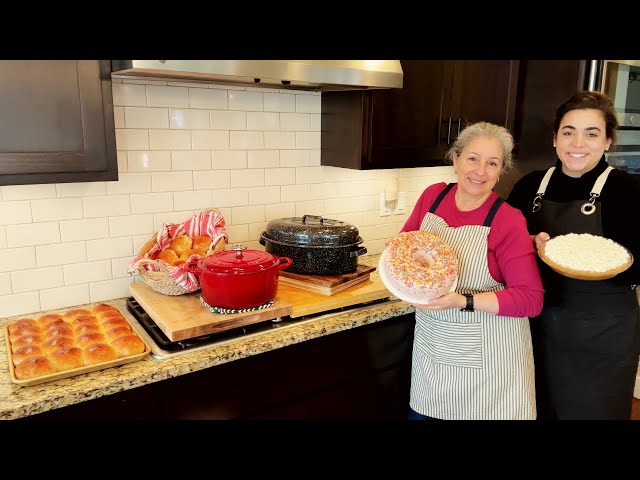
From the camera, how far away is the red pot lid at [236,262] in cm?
162

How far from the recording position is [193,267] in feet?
5.81

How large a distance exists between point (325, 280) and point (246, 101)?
82 cm

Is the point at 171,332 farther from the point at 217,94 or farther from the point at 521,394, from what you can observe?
the point at 521,394

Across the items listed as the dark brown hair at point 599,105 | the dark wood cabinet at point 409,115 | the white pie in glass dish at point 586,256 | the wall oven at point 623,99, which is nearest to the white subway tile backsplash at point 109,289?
the dark wood cabinet at point 409,115

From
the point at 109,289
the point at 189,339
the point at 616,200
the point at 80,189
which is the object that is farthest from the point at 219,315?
the point at 616,200

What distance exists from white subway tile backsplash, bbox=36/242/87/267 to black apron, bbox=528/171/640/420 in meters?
1.64

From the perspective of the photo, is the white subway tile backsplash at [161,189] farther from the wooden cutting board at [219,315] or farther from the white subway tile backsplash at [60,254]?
the wooden cutting board at [219,315]

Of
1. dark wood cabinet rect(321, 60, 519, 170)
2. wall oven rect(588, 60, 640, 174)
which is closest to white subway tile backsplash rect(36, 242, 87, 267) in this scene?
dark wood cabinet rect(321, 60, 519, 170)

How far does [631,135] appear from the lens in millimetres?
2715

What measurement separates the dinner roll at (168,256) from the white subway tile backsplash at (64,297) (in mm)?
306

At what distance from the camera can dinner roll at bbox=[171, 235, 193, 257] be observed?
6.30 ft

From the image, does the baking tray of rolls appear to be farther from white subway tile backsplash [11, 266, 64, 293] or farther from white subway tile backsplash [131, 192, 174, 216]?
white subway tile backsplash [131, 192, 174, 216]

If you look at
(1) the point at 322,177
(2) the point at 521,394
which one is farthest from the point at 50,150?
(2) the point at 521,394

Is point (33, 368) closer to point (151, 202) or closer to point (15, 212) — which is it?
point (15, 212)
